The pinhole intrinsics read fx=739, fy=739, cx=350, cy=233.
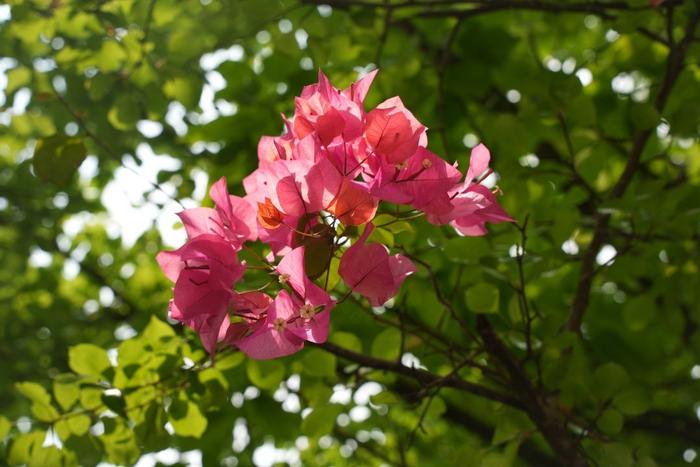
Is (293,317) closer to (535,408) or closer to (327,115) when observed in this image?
(327,115)

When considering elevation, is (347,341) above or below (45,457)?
above

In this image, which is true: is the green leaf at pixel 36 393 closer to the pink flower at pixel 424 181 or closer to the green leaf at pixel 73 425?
the green leaf at pixel 73 425

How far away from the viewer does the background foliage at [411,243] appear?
127 cm

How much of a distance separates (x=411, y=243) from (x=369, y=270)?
70 centimetres

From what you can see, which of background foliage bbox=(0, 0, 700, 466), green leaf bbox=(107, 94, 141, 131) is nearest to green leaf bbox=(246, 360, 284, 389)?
background foliage bbox=(0, 0, 700, 466)

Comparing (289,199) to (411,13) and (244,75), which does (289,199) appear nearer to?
(244,75)

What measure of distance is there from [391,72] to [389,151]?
47.1 inches

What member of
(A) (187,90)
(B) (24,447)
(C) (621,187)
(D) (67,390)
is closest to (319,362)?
(D) (67,390)

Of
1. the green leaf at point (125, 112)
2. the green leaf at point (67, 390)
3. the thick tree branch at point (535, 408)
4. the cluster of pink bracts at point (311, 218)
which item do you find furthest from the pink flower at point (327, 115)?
the green leaf at point (125, 112)

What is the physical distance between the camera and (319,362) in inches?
51.8

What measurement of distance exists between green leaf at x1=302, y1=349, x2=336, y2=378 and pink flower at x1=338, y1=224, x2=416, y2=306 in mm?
560

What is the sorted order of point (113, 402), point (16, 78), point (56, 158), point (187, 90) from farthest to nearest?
1. point (16, 78)
2. point (187, 90)
3. point (56, 158)
4. point (113, 402)

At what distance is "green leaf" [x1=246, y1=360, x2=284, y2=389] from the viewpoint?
1339mm

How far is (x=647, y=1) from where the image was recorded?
151 cm
